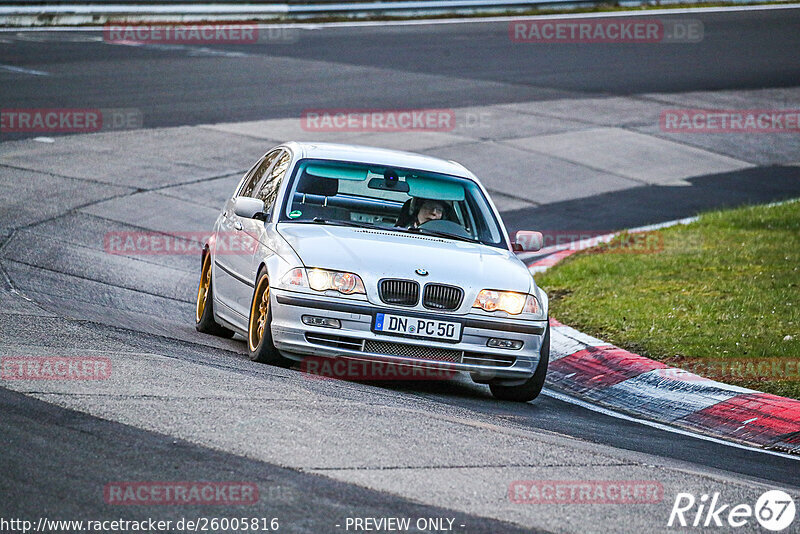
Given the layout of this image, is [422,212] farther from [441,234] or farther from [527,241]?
[527,241]

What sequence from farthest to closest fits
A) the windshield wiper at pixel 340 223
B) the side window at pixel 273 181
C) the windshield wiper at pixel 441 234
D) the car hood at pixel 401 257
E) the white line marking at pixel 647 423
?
the side window at pixel 273 181, the windshield wiper at pixel 441 234, the windshield wiper at pixel 340 223, the car hood at pixel 401 257, the white line marking at pixel 647 423

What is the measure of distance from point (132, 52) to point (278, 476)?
21848 mm

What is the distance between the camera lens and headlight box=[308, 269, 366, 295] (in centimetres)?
784

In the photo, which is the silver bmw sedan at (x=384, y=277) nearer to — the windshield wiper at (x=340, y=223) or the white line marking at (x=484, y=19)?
the windshield wiper at (x=340, y=223)

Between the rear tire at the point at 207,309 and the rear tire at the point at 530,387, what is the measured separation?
2381mm

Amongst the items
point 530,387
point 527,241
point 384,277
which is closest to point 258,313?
point 384,277

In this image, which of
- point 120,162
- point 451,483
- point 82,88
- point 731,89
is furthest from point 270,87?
point 451,483

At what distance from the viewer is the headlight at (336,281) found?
7844mm

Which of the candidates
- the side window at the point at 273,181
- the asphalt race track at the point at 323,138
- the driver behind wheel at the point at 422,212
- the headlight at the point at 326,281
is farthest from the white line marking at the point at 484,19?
the headlight at the point at 326,281

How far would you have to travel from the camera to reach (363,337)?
25.5ft

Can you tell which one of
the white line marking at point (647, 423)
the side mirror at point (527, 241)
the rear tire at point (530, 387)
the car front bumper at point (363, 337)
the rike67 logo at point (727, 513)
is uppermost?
the side mirror at point (527, 241)

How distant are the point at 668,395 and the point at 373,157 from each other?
9.10 ft

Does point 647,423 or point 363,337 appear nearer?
point 363,337

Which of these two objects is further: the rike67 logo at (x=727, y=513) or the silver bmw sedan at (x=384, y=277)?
the silver bmw sedan at (x=384, y=277)
